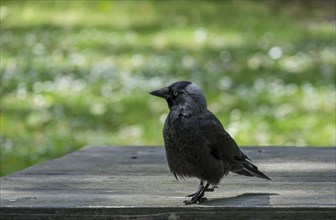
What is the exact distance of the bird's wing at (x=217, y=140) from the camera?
3842mm

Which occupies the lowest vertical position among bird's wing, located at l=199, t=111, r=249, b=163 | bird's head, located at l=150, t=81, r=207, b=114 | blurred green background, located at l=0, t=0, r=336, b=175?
bird's wing, located at l=199, t=111, r=249, b=163

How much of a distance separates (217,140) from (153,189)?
468mm

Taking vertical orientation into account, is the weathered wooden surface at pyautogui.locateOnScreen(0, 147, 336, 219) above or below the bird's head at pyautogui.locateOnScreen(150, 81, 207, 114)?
below

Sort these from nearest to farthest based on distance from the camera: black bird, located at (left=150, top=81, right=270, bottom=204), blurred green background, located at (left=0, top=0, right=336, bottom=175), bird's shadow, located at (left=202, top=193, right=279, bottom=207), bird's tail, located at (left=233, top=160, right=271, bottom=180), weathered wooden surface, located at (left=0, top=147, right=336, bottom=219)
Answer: weathered wooden surface, located at (left=0, top=147, right=336, bottom=219) → bird's shadow, located at (left=202, top=193, right=279, bottom=207) → black bird, located at (left=150, top=81, right=270, bottom=204) → bird's tail, located at (left=233, top=160, right=271, bottom=180) → blurred green background, located at (left=0, top=0, right=336, bottom=175)

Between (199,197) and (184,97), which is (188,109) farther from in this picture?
(199,197)

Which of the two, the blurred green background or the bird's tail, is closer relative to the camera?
the bird's tail

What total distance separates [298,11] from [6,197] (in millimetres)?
19830

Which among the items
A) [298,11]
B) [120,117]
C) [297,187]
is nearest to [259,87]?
[120,117]

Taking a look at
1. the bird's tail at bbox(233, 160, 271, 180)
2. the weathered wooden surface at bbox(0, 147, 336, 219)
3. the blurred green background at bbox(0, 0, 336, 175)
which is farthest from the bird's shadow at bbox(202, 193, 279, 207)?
the blurred green background at bbox(0, 0, 336, 175)

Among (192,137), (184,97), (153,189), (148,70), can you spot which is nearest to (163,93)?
(184,97)

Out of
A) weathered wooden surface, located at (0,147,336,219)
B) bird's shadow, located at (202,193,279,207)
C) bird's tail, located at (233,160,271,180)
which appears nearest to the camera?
weathered wooden surface, located at (0,147,336,219)

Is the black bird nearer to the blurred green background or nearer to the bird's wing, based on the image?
the bird's wing

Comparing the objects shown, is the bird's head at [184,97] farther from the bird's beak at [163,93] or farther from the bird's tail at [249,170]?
the bird's tail at [249,170]

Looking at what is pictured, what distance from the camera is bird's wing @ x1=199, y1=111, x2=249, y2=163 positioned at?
12.6 feet
